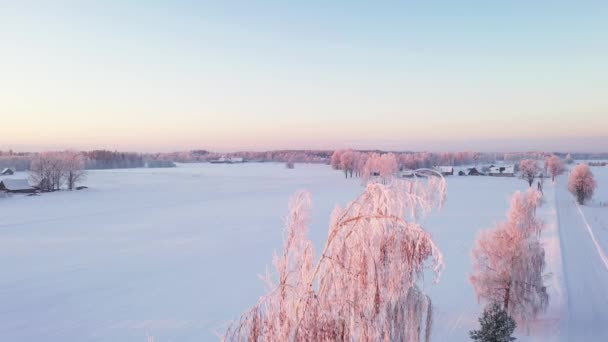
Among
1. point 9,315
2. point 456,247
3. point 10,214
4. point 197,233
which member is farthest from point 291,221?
point 10,214

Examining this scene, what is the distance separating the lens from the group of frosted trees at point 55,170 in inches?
2288

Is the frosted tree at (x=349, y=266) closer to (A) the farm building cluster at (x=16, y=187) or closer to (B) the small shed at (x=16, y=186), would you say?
(A) the farm building cluster at (x=16, y=187)

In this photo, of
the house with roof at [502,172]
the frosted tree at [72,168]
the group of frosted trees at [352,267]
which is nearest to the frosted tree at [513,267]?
the group of frosted trees at [352,267]

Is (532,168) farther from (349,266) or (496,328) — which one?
(349,266)

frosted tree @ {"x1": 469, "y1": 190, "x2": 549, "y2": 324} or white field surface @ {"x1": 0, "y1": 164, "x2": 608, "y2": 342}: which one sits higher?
frosted tree @ {"x1": 469, "y1": 190, "x2": 549, "y2": 324}

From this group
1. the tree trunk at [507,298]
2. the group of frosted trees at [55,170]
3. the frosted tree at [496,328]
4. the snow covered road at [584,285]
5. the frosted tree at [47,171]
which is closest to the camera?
the frosted tree at [496,328]

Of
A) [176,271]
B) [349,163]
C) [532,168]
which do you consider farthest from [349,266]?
[349,163]

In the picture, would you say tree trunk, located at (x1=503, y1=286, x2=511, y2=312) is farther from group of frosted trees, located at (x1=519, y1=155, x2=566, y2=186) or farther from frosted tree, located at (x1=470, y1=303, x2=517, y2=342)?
group of frosted trees, located at (x1=519, y1=155, x2=566, y2=186)

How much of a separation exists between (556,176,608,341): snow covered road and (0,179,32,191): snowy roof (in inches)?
2552

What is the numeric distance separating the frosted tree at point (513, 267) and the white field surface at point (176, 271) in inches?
39.9

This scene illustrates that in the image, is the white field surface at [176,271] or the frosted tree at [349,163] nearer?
the white field surface at [176,271]

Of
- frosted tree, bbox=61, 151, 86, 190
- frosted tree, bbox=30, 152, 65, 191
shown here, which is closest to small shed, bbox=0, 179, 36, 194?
frosted tree, bbox=30, 152, 65, 191

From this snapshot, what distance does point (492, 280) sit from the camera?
48.8ft

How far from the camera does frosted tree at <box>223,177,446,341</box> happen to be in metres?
4.30
